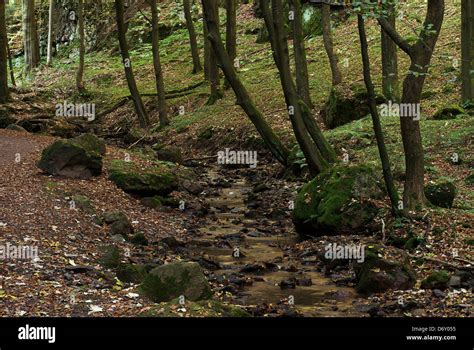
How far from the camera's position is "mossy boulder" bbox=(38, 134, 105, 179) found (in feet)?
44.4

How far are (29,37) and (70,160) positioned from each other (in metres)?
25.1

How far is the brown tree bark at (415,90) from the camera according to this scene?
10.8m

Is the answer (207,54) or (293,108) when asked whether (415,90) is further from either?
(207,54)

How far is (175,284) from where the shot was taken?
8039 millimetres

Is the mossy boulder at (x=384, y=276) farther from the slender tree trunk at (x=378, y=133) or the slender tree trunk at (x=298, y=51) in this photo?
the slender tree trunk at (x=298, y=51)

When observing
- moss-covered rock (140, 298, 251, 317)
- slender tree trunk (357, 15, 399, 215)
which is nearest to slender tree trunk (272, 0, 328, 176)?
slender tree trunk (357, 15, 399, 215)

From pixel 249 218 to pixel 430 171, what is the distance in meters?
4.31

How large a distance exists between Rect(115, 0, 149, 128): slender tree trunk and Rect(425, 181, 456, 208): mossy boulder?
46.5ft

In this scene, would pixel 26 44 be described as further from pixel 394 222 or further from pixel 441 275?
pixel 441 275

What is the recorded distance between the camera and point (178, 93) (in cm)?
2930

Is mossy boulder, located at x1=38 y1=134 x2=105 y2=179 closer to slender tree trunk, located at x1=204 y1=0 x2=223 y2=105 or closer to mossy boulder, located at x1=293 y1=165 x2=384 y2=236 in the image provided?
mossy boulder, located at x1=293 y1=165 x2=384 y2=236

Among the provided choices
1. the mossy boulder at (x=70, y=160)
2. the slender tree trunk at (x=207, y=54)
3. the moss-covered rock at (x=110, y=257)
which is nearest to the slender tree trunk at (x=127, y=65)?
the slender tree trunk at (x=207, y=54)

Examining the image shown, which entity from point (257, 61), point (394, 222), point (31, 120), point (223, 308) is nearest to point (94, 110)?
point (257, 61)

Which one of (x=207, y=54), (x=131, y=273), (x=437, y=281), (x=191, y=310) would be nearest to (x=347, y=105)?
(x=207, y=54)
